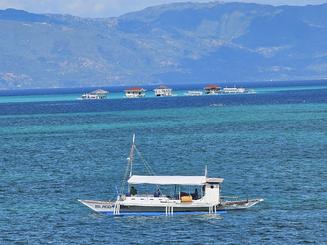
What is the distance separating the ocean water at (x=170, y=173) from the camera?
72750mm

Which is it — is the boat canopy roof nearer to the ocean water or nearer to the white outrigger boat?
the white outrigger boat

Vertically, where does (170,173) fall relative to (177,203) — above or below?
above

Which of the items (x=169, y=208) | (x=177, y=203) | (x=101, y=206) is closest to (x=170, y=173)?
(x=101, y=206)

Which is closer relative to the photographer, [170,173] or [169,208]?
[169,208]

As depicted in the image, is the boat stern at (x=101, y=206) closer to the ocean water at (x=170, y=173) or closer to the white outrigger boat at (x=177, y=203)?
the white outrigger boat at (x=177, y=203)

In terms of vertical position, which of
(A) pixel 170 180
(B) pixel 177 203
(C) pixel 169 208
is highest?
(A) pixel 170 180

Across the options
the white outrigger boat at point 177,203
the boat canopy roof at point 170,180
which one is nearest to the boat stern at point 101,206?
the white outrigger boat at point 177,203

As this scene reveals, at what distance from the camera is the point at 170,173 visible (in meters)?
104

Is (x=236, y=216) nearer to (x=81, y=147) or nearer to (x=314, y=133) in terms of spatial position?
(x=81, y=147)

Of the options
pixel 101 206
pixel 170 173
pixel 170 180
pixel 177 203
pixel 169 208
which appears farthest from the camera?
pixel 170 173

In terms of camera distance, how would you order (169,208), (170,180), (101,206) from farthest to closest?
(170,180) < (101,206) < (169,208)

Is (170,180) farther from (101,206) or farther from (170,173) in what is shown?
(170,173)

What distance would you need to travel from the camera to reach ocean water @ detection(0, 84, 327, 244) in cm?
7275

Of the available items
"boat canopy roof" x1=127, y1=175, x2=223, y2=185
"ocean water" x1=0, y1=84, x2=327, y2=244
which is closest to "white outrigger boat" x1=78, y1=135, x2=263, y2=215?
"boat canopy roof" x1=127, y1=175, x2=223, y2=185
